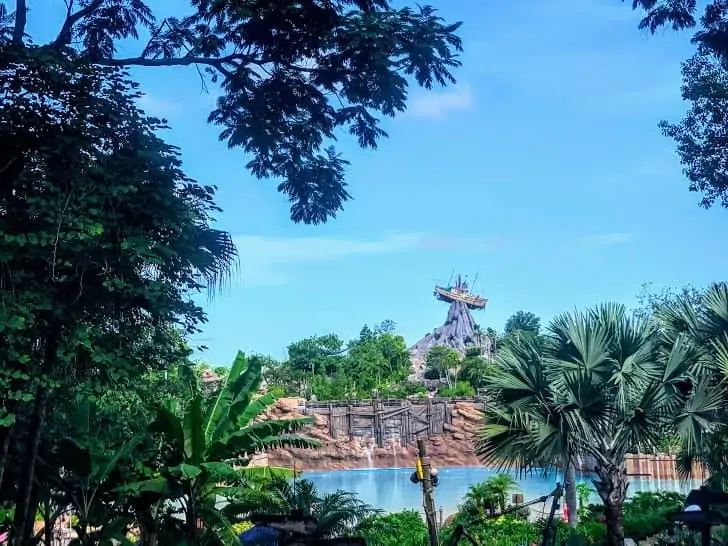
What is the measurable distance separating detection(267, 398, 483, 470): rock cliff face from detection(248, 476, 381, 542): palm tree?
35.1m

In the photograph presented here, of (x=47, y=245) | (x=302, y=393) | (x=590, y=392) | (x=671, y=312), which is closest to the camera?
(x=47, y=245)

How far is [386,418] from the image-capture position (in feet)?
170

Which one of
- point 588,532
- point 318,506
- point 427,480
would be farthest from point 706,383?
point 318,506

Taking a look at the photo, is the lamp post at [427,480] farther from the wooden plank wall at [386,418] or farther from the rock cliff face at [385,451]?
the wooden plank wall at [386,418]

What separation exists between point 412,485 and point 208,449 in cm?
3151

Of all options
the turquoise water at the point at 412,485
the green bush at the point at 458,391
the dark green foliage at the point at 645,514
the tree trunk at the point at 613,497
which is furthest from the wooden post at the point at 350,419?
the tree trunk at the point at 613,497

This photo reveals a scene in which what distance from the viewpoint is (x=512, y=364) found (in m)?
12.3

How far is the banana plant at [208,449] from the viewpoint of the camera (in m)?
11.4

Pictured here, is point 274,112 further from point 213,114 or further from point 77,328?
point 77,328

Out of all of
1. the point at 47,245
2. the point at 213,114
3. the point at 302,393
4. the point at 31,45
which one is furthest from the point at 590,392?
the point at 302,393

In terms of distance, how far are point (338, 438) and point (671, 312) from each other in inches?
1562

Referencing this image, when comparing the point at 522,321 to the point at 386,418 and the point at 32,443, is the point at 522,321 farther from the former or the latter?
the point at 32,443

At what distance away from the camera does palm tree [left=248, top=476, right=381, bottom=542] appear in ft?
45.0

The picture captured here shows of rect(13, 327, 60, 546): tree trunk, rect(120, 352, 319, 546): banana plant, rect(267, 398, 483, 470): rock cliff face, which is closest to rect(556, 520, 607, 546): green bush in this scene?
rect(120, 352, 319, 546): banana plant
